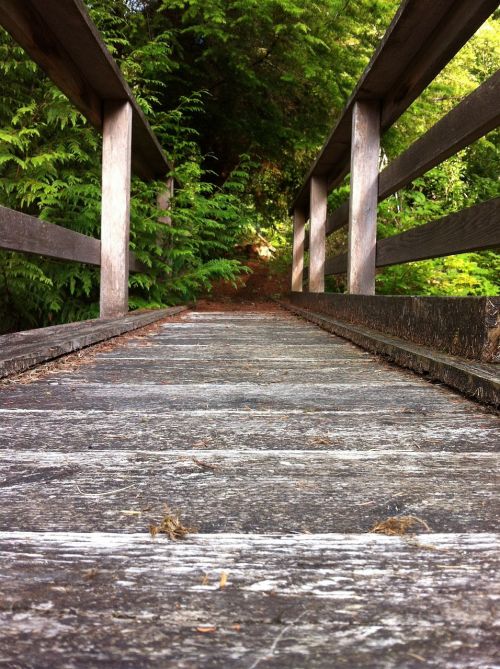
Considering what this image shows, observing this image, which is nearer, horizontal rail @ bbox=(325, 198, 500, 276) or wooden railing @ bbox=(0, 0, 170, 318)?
horizontal rail @ bbox=(325, 198, 500, 276)

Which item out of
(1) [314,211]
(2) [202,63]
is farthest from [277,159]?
(1) [314,211]

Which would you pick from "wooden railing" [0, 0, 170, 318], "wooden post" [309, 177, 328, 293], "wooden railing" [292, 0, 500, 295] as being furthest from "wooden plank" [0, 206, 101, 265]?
"wooden post" [309, 177, 328, 293]

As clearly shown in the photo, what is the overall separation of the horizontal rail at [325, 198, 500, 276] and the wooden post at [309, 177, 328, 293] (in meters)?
3.00

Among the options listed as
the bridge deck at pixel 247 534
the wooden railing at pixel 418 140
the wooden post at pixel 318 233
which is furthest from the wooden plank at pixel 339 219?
the bridge deck at pixel 247 534

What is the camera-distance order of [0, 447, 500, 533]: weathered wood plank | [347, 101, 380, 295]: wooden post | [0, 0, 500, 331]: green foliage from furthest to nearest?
[0, 0, 500, 331]: green foliage
[347, 101, 380, 295]: wooden post
[0, 447, 500, 533]: weathered wood plank

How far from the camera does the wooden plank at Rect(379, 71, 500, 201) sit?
1.99m

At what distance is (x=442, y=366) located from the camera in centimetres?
173

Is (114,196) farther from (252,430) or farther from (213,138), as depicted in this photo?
(213,138)

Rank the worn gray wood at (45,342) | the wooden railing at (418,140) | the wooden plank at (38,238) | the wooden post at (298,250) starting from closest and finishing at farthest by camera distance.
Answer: the worn gray wood at (45,342), the wooden railing at (418,140), the wooden plank at (38,238), the wooden post at (298,250)

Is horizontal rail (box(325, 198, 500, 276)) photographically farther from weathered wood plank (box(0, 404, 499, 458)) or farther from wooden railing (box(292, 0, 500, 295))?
weathered wood plank (box(0, 404, 499, 458))

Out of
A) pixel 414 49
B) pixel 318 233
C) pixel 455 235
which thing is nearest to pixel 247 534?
pixel 455 235

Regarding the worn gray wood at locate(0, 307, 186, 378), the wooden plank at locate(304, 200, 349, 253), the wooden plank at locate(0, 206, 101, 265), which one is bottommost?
the worn gray wood at locate(0, 307, 186, 378)

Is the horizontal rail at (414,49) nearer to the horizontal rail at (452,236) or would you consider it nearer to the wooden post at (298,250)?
the horizontal rail at (452,236)

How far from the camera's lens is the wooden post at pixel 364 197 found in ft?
13.0
